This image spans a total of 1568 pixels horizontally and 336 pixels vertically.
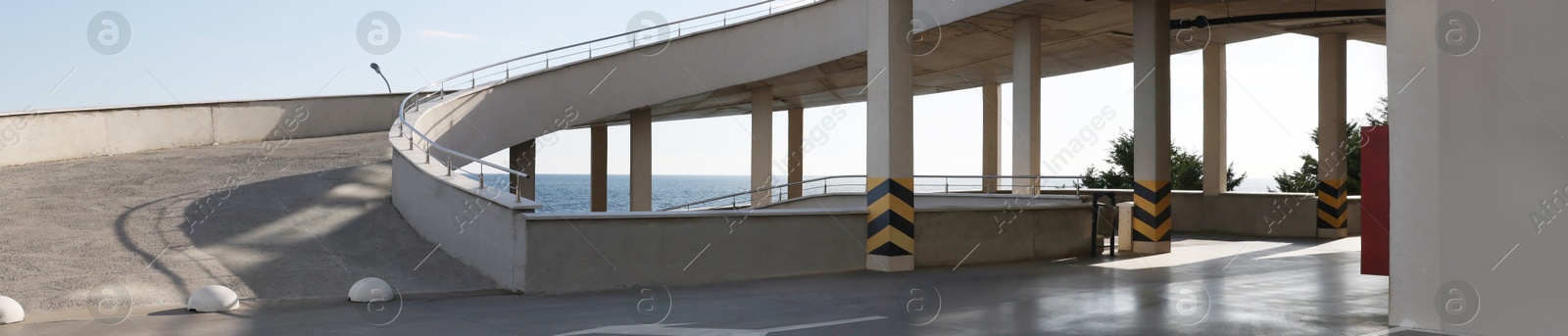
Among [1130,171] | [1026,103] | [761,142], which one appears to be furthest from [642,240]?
[1130,171]

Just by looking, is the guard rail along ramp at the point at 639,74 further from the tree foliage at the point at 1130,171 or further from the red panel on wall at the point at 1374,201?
the tree foliage at the point at 1130,171

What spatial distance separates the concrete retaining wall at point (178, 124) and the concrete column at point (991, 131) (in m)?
18.4

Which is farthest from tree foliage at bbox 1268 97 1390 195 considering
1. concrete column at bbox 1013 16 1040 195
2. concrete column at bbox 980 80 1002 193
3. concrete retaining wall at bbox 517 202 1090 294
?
concrete retaining wall at bbox 517 202 1090 294

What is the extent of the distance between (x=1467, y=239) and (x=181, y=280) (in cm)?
1216

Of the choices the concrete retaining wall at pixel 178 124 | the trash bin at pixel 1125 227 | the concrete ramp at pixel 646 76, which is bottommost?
the trash bin at pixel 1125 227

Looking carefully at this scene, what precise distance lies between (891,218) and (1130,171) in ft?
114

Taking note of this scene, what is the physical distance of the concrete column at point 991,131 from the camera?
35219 millimetres

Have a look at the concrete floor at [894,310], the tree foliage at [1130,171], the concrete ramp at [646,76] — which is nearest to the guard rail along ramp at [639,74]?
the concrete ramp at [646,76]

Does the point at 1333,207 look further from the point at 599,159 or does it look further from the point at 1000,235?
the point at 599,159

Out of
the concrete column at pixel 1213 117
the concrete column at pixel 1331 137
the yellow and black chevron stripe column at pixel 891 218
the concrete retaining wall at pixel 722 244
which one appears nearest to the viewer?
the concrete retaining wall at pixel 722 244

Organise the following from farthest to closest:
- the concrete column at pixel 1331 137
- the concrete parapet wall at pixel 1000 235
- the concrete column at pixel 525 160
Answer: the concrete column at pixel 525 160, the concrete column at pixel 1331 137, the concrete parapet wall at pixel 1000 235

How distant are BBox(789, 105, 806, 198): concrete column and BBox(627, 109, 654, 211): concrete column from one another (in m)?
7.97

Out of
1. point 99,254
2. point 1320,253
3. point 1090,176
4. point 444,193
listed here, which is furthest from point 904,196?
point 1090,176

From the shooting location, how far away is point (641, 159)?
31969mm
